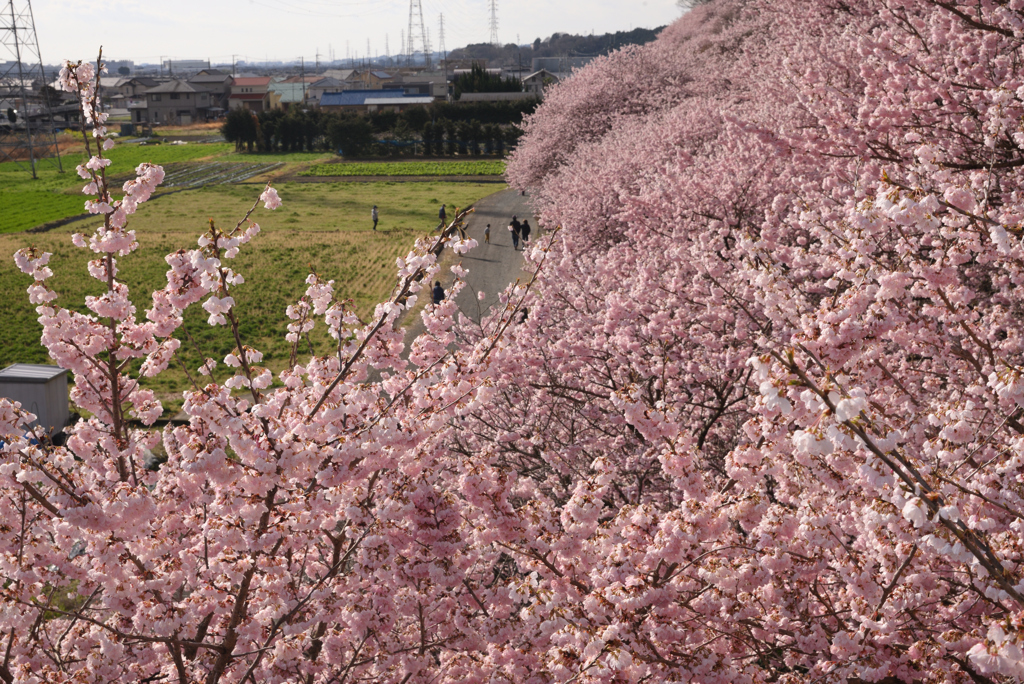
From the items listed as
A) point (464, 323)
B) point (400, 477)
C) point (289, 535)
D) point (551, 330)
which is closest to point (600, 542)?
point (400, 477)

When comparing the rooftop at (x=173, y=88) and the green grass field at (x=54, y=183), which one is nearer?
the green grass field at (x=54, y=183)

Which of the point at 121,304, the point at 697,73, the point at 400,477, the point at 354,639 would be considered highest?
the point at 697,73

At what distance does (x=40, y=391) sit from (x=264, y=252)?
17.2m

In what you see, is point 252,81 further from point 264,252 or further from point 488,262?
point 488,262

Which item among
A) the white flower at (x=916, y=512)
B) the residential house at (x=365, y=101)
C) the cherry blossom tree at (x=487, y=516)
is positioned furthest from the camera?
the residential house at (x=365, y=101)

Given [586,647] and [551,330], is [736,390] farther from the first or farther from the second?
[586,647]

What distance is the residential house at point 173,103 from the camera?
98.1 meters

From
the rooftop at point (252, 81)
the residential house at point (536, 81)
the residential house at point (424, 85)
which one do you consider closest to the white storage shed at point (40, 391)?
the residential house at point (536, 81)

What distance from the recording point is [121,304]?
468cm

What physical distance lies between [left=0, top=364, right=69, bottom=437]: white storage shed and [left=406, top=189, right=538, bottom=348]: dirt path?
27.6 feet

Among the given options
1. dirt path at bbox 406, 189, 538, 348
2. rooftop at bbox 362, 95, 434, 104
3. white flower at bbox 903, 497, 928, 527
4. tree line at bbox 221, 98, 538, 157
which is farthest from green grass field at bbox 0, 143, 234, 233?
white flower at bbox 903, 497, 928, 527

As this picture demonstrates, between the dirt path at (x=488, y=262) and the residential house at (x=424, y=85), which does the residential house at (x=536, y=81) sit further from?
the dirt path at (x=488, y=262)

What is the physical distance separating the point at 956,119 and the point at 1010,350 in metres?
4.29

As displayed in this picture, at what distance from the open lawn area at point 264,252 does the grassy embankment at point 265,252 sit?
5cm
